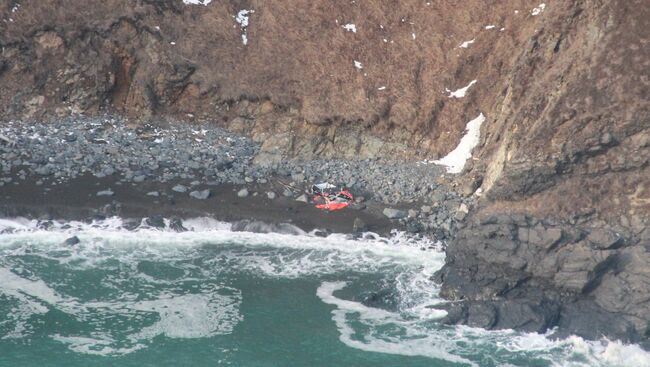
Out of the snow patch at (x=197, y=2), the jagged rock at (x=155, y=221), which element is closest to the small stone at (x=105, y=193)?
the jagged rock at (x=155, y=221)

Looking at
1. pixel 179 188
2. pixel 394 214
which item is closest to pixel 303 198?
pixel 394 214

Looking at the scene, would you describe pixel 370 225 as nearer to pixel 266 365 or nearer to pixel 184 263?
pixel 184 263

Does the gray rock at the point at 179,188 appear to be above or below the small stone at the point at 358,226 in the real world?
above

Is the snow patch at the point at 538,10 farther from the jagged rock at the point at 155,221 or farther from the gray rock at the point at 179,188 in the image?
the jagged rock at the point at 155,221

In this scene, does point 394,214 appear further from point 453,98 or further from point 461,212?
point 453,98

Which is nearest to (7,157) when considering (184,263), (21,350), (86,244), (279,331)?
(86,244)

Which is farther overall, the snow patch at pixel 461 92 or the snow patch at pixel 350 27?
the snow patch at pixel 350 27
